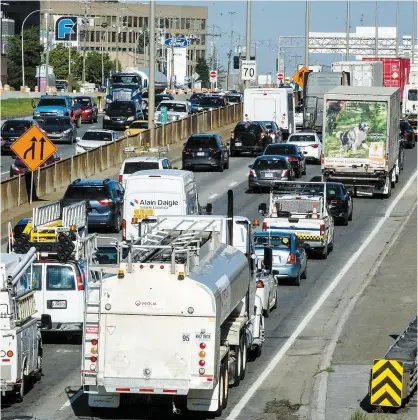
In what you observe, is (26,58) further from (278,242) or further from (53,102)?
(278,242)

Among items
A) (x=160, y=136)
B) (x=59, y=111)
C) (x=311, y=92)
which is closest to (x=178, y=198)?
(x=160, y=136)

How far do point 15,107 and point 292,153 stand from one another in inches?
2130

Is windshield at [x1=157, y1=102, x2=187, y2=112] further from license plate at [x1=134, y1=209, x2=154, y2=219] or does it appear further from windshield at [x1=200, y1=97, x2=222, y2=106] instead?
license plate at [x1=134, y1=209, x2=154, y2=219]

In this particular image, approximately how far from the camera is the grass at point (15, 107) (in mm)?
96500

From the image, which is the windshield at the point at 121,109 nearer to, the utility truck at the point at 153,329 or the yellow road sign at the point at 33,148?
the yellow road sign at the point at 33,148

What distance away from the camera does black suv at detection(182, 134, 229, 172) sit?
55562mm

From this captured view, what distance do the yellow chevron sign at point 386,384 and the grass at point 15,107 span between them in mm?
75060

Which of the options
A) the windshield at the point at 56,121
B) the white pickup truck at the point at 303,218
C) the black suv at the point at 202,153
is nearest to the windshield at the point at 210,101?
the windshield at the point at 56,121

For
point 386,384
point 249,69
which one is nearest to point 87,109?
point 249,69

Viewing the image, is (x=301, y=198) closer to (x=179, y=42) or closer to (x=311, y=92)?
(x=311, y=92)

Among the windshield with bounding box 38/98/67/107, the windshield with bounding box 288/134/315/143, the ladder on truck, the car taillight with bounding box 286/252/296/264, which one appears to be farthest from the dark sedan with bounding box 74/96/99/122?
the ladder on truck

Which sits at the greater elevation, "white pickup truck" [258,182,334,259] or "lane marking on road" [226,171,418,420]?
"white pickup truck" [258,182,334,259]

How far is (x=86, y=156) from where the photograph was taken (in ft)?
171

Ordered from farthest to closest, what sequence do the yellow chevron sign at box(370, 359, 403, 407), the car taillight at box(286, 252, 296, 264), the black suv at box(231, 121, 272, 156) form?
the black suv at box(231, 121, 272, 156) < the car taillight at box(286, 252, 296, 264) < the yellow chevron sign at box(370, 359, 403, 407)
